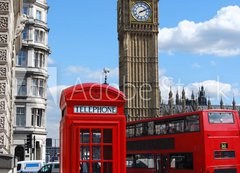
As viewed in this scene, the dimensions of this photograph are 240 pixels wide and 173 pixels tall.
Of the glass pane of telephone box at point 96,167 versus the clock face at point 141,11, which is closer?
the glass pane of telephone box at point 96,167

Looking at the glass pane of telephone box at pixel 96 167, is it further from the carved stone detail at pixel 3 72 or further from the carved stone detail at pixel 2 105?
the carved stone detail at pixel 3 72

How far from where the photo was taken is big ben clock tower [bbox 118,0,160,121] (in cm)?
8944

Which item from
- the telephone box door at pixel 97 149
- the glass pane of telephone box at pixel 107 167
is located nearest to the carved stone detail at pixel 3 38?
the telephone box door at pixel 97 149

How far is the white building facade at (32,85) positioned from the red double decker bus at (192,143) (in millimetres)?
16802

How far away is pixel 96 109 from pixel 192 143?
35.9 ft

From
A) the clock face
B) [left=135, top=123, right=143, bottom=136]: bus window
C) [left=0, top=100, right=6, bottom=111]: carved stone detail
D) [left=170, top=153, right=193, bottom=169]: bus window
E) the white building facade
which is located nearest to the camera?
[left=0, top=100, right=6, bottom=111]: carved stone detail

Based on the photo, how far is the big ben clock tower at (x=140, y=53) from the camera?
293 feet

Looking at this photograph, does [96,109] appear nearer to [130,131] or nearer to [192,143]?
[192,143]

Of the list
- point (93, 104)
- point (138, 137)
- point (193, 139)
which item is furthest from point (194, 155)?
point (93, 104)

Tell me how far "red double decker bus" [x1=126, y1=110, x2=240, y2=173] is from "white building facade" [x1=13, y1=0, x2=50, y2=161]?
1680 centimetres

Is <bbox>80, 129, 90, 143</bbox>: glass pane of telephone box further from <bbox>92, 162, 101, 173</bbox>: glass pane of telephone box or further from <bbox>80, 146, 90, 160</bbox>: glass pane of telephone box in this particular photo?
<bbox>92, 162, 101, 173</bbox>: glass pane of telephone box

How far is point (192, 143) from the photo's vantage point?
758 inches

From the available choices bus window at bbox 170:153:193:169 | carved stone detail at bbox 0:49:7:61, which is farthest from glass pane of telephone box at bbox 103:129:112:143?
bus window at bbox 170:153:193:169

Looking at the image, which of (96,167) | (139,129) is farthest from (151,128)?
(96,167)
